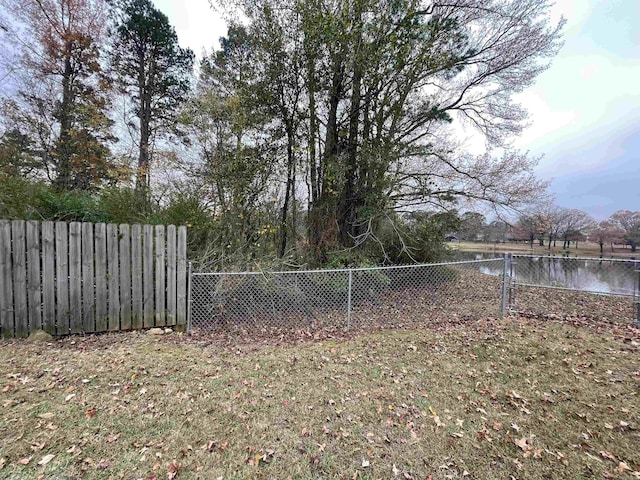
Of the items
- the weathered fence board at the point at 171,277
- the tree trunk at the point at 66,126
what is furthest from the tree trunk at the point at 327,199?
the tree trunk at the point at 66,126

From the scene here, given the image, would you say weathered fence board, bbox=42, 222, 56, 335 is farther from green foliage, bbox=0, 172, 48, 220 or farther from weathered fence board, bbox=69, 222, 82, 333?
green foliage, bbox=0, 172, 48, 220

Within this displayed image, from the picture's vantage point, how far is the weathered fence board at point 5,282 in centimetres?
304

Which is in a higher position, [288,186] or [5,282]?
[288,186]

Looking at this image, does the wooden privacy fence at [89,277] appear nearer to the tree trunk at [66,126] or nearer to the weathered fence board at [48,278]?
the weathered fence board at [48,278]

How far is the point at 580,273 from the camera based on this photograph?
5145mm

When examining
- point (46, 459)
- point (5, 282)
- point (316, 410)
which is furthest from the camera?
point (5, 282)

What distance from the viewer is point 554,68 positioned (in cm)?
616

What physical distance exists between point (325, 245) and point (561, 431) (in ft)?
13.6

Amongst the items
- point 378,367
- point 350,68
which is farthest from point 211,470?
point 350,68

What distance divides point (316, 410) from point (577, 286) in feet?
18.8

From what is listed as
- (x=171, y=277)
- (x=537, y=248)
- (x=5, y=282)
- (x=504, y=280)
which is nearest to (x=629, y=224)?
(x=537, y=248)

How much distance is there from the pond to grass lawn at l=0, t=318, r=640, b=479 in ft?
5.04

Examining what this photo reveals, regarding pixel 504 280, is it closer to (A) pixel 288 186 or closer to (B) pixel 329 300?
(B) pixel 329 300

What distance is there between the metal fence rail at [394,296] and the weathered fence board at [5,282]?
1.88m
